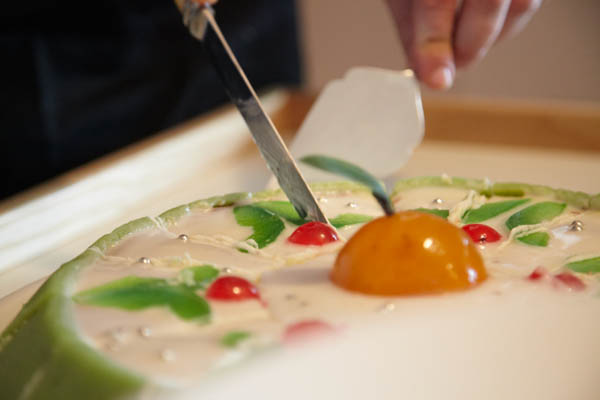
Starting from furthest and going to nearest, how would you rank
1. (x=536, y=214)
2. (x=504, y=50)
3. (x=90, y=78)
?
1. (x=504, y=50)
2. (x=90, y=78)
3. (x=536, y=214)

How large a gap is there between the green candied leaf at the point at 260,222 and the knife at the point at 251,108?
1.2 inches

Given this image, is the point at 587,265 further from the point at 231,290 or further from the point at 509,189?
the point at 231,290

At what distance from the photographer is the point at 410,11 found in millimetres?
1144

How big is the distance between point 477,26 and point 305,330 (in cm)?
68

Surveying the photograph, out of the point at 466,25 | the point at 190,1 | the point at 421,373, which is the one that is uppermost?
the point at 190,1

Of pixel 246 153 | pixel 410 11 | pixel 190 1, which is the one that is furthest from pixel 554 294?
pixel 246 153

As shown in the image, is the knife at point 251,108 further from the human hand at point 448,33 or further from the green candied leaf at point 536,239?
the human hand at point 448,33

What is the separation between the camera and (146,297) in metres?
0.56

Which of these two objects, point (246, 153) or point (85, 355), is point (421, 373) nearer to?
point (85, 355)

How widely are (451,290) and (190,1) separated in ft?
1.38

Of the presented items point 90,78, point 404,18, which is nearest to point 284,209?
point 404,18

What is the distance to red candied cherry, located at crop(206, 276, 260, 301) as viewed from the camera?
1.83ft

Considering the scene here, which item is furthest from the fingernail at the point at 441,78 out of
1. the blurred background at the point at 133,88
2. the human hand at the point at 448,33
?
the blurred background at the point at 133,88

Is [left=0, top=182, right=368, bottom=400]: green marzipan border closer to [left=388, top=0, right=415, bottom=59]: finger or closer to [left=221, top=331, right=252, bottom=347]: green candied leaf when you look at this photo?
[left=221, top=331, right=252, bottom=347]: green candied leaf
